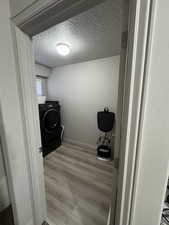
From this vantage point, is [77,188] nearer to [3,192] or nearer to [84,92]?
[3,192]

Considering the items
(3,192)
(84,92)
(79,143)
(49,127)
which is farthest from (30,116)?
(79,143)

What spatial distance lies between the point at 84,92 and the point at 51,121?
116 centimetres

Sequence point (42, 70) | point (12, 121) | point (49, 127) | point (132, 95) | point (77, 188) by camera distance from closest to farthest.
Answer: point (132, 95)
point (12, 121)
point (77, 188)
point (49, 127)
point (42, 70)

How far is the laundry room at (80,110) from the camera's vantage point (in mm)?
1374

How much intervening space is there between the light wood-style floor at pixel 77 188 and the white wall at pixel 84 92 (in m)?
0.77

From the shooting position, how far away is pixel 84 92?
2.89 metres

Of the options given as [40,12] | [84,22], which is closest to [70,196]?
[40,12]

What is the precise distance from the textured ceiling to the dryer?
1.24 m

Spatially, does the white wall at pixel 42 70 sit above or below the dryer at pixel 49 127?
above

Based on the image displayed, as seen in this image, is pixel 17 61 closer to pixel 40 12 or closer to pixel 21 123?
pixel 40 12

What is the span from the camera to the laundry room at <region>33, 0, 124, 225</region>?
137 cm

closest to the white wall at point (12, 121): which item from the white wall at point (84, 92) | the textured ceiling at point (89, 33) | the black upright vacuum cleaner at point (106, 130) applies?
the textured ceiling at point (89, 33)

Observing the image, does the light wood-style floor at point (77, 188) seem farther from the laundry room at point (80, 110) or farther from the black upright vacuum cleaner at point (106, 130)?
the black upright vacuum cleaner at point (106, 130)

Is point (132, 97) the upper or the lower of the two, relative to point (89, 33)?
lower
